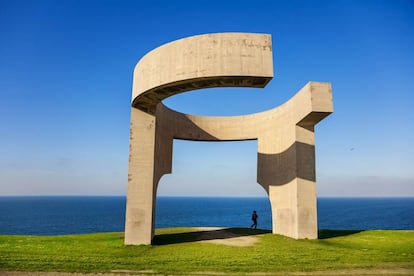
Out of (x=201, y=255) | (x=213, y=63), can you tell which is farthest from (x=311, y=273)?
(x=213, y=63)

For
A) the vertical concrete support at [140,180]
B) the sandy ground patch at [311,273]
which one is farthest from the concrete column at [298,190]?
the vertical concrete support at [140,180]

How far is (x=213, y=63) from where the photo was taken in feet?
34.1

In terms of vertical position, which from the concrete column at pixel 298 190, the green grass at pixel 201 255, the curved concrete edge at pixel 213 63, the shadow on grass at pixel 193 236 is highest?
the curved concrete edge at pixel 213 63

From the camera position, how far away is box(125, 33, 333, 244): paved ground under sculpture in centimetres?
1042

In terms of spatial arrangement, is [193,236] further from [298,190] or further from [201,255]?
[298,190]

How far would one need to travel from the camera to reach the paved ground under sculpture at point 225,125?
34.2ft

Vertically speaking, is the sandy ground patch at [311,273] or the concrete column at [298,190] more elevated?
the concrete column at [298,190]

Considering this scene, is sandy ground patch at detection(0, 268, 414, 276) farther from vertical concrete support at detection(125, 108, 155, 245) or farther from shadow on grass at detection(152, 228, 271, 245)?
shadow on grass at detection(152, 228, 271, 245)

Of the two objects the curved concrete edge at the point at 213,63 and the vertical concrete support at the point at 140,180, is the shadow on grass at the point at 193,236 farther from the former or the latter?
the curved concrete edge at the point at 213,63

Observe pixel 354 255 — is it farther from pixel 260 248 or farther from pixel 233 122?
pixel 233 122

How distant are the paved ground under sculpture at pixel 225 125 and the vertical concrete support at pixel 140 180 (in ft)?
0.14

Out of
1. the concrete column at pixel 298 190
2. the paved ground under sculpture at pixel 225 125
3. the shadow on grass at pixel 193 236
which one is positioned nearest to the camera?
the paved ground under sculpture at pixel 225 125

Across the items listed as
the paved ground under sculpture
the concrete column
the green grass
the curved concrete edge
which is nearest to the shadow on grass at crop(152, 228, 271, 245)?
the green grass

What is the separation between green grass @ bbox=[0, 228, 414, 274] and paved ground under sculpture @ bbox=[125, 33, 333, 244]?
153 cm
